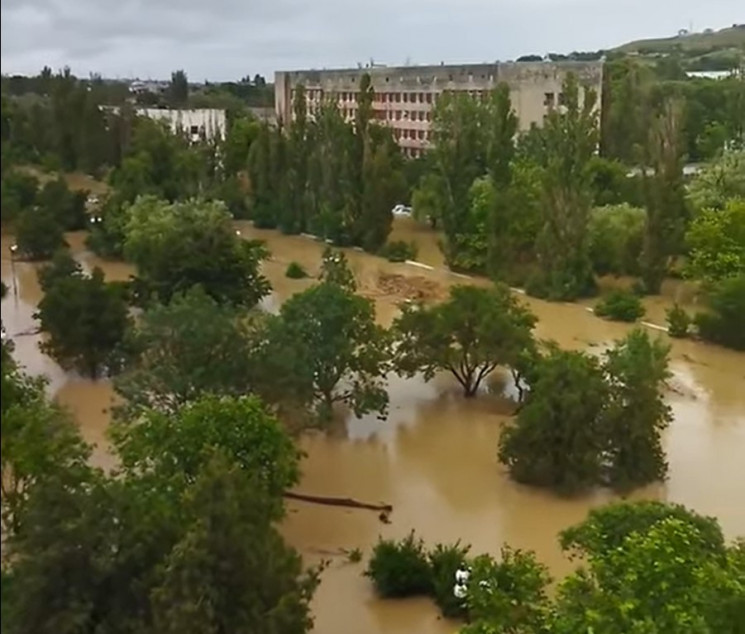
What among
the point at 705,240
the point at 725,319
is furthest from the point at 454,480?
the point at 705,240

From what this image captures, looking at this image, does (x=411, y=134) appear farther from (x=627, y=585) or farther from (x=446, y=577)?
(x=627, y=585)

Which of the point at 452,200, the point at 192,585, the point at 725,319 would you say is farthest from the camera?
the point at 452,200

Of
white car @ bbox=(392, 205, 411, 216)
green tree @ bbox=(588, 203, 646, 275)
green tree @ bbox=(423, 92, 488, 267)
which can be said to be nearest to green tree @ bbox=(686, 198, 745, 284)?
green tree @ bbox=(588, 203, 646, 275)

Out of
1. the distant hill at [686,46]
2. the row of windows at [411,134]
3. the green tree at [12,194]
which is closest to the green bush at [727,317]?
the green tree at [12,194]

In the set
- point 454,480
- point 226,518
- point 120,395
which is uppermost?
point 226,518

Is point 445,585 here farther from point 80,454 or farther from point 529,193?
point 529,193

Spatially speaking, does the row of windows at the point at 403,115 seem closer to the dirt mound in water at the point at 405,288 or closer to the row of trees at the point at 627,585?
the dirt mound in water at the point at 405,288

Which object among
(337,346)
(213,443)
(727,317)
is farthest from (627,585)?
(727,317)
